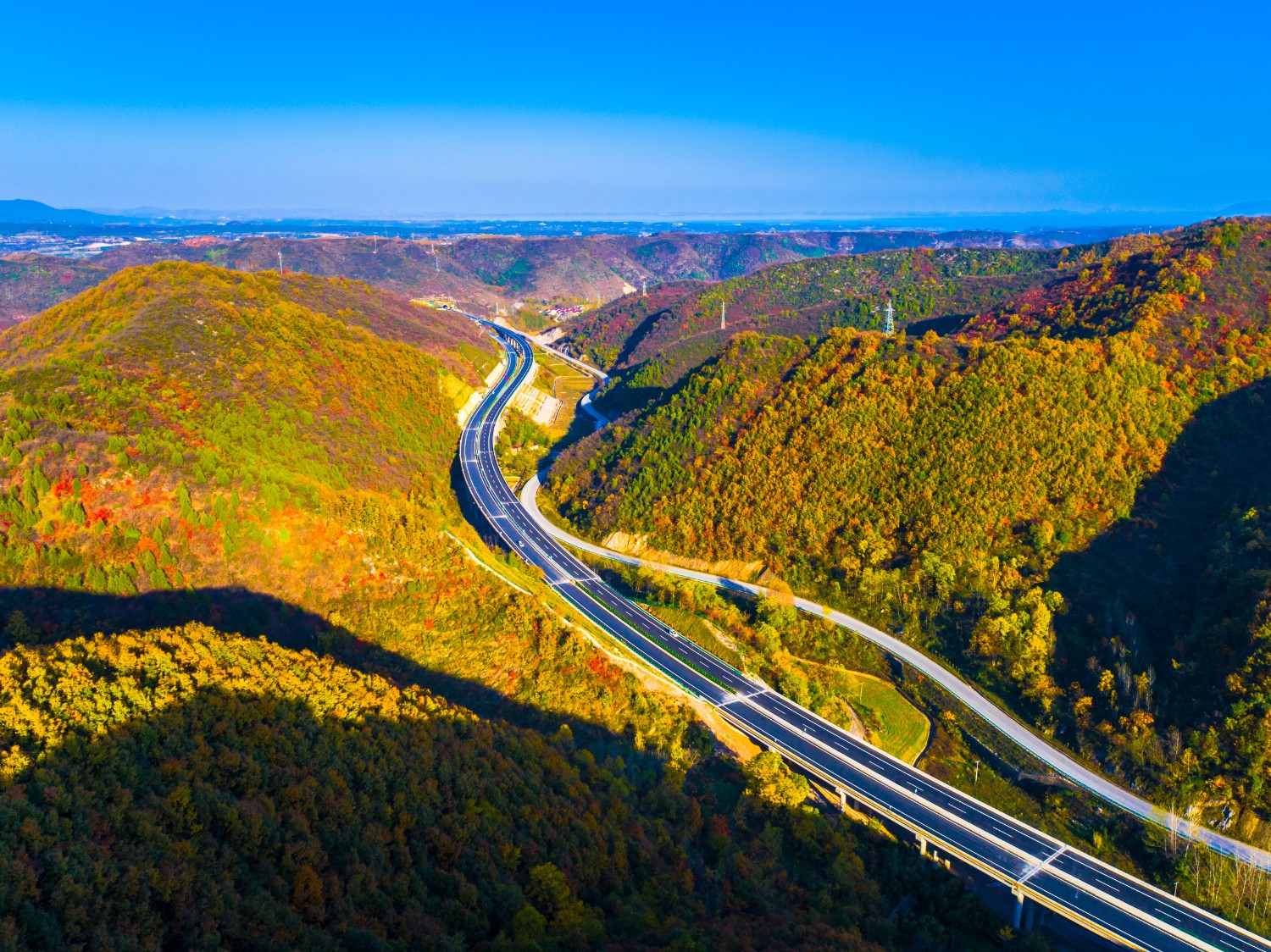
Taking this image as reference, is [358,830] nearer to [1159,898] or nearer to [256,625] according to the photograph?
[256,625]

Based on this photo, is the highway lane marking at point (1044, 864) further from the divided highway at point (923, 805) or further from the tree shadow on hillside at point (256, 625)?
the tree shadow on hillside at point (256, 625)

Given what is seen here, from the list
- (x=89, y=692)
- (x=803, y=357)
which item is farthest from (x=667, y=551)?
(x=89, y=692)

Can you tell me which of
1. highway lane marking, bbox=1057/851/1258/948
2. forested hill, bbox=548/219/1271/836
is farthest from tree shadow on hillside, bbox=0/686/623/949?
forested hill, bbox=548/219/1271/836

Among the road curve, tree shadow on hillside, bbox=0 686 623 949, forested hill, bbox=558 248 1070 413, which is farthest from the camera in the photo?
forested hill, bbox=558 248 1070 413

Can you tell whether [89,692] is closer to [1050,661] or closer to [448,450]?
[1050,661]

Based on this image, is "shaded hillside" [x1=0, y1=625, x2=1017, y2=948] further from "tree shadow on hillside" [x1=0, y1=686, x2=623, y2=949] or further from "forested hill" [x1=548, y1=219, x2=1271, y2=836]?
"forested hill" [x1=548, y1=219, x2=1271, y2=836]

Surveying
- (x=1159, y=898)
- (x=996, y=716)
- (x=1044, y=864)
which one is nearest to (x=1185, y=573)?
(x=996, y=716)

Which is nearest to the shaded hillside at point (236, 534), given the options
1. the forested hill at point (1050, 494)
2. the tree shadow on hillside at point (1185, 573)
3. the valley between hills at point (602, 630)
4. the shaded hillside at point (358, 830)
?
the valley between hills at point (602, 630)
